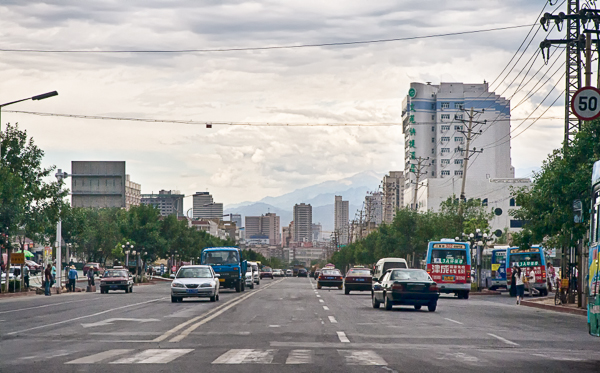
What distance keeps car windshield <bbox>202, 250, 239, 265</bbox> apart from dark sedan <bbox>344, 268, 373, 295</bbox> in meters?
6.66

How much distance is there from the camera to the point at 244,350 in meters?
14.1

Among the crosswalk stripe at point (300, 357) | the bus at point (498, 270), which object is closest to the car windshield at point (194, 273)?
the crosswalk stripe at point (300, 357)

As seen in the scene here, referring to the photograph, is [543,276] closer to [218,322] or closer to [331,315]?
[331,315]

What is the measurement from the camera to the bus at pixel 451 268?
46.2 m

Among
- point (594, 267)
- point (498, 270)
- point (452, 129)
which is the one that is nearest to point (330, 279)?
point (498, 270)

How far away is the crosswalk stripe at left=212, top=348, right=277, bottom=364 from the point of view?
485 inches

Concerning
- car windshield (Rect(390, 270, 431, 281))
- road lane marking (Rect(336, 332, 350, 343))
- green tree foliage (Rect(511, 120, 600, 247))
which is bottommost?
road lane marking (Rect(336, 332, 350, 343))

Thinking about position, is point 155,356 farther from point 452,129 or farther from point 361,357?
point 452,129

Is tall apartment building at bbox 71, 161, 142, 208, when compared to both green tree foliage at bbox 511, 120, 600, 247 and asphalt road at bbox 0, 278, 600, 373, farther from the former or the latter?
asphalt road at bbox 0, 278, 600, 373

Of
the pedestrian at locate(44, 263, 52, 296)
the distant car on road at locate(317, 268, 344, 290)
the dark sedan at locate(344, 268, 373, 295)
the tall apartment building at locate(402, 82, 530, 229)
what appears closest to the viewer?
the pedestrian at locate(44, 263, 52, 296)

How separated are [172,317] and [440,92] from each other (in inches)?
6828

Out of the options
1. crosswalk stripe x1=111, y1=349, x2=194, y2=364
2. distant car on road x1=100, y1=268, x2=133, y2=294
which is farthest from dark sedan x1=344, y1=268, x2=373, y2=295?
crosswalk stripe x1=111, y1=349, x2=194, y2=364

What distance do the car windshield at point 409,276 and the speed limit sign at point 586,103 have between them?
25.5 ft

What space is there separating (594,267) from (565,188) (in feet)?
→ 57.9
